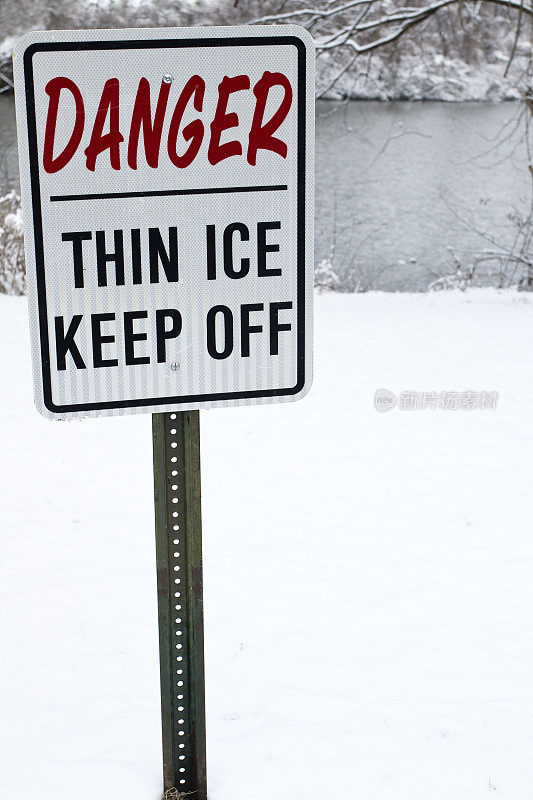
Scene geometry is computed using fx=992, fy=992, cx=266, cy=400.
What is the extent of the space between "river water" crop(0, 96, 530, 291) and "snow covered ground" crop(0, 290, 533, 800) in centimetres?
536

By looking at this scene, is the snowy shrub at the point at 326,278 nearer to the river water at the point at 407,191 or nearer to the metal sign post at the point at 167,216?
the river water at the point at 407,191

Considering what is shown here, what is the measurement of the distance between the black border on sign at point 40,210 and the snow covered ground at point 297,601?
1069 mm

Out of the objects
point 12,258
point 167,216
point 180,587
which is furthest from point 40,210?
point 12,258

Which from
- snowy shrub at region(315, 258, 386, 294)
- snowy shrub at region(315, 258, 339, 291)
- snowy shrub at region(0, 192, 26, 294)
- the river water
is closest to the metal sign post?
snowy shrub at region(0, 192, 26, 294)

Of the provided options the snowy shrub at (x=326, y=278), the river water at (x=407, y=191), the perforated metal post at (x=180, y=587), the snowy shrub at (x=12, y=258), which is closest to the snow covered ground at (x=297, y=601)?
the perforated metal post at (x=180, y=587)

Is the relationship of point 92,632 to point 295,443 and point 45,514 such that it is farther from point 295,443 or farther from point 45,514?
point 295,443

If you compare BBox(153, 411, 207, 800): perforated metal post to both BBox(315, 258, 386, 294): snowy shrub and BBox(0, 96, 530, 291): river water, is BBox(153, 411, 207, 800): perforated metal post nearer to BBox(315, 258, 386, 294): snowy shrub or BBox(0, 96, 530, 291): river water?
BBox(315, 258, 386, 294): snowy shrub

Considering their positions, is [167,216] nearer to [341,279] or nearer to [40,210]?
[40,210]

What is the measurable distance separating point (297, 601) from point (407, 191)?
1310 cm

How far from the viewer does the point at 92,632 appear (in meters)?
3.17

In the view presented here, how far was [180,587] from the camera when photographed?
2.09 meters

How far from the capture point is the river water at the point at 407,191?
480 inches

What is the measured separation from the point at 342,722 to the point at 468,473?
2.01 m

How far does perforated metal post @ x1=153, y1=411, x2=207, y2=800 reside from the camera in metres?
2.01
